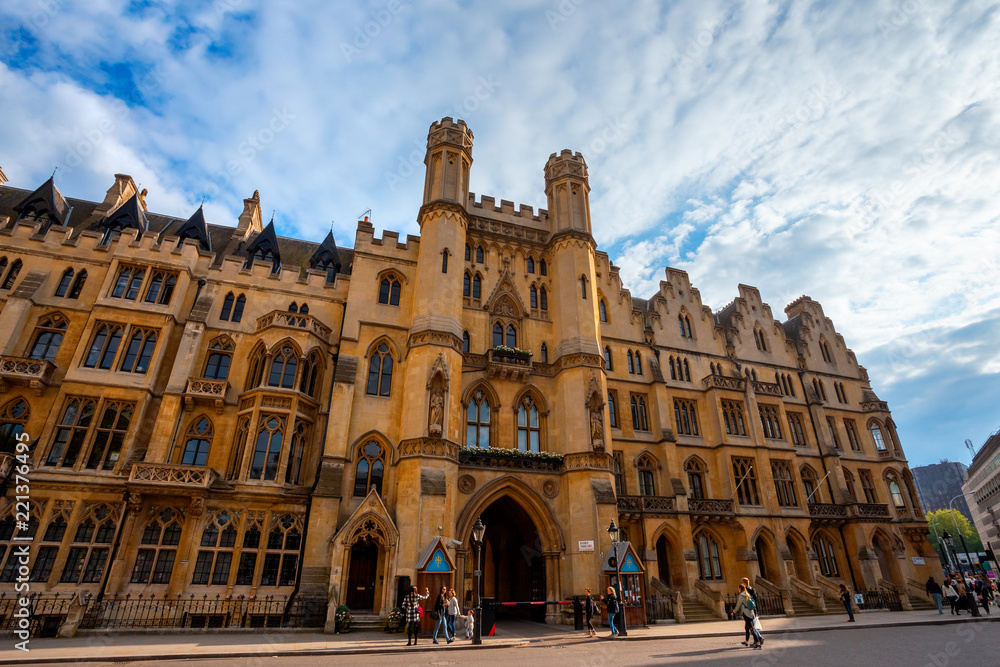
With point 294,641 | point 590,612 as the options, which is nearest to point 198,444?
point 294,641

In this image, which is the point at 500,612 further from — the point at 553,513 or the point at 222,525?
the point at 222,525

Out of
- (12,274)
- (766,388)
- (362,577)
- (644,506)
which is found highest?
(12,274)

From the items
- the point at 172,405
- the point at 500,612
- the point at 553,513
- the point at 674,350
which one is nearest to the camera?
the point at 172,405

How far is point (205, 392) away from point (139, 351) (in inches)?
147

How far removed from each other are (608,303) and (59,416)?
90.0 feet

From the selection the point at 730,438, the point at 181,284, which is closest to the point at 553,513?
the point at 730,438

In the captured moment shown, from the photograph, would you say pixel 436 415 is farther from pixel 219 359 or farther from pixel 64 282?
pixel 64 282

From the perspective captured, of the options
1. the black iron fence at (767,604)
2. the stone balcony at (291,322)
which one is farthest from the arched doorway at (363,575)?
the black iron fence at (767,604)

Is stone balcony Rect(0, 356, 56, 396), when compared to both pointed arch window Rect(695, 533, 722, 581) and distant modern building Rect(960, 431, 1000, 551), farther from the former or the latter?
distant modern building Rect(960, 431, 1000, 551)

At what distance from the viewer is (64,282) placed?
23.1 meters

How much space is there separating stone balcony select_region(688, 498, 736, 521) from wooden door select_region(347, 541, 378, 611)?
54.4 feet

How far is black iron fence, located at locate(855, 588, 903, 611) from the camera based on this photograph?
26922 millimetres

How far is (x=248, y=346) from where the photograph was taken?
23.7 meters

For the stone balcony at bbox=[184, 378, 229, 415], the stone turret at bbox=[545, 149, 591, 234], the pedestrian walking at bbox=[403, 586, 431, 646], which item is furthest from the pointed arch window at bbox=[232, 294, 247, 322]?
the stone turret at bbox=[545, 149, 591, 234]
